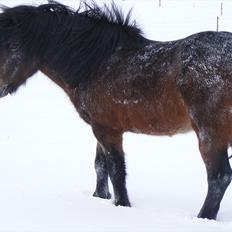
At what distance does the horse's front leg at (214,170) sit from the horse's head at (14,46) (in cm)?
239

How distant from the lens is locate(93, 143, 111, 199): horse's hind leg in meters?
5.70

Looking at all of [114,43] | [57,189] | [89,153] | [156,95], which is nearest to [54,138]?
[89,153]

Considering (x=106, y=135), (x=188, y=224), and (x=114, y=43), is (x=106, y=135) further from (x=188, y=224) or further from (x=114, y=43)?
(x=188, y=224)

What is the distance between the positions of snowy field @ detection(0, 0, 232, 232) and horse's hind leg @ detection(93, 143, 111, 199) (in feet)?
0.53

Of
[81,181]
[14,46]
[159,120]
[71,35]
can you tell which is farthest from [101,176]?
[14,46]

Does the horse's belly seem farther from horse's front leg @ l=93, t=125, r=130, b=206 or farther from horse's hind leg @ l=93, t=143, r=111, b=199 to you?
horse's hind leg @ l=93, t=143, r=111, b=199

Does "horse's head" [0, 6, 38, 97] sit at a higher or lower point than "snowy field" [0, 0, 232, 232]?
higher

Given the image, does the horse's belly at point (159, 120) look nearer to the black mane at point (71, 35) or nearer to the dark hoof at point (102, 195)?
the black mane at point (71, 35)

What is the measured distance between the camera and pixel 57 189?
5652mm

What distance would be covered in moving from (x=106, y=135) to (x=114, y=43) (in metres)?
1.11

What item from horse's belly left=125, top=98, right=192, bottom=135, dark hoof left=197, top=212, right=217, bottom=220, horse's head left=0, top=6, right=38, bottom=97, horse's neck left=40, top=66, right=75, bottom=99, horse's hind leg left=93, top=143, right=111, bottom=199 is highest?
horse's head left=0, top=6, right=38, bottom=97

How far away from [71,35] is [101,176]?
5.93ft

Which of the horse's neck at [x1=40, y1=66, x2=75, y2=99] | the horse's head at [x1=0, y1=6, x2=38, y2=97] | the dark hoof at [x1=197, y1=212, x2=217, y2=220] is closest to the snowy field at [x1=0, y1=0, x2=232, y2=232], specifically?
the dark hoof at [x1=197, y1=212, x2=217, y2=220]

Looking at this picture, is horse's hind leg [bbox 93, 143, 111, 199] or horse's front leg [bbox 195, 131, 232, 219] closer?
horse's front leg [bbox 195, 131, 232, 219]
